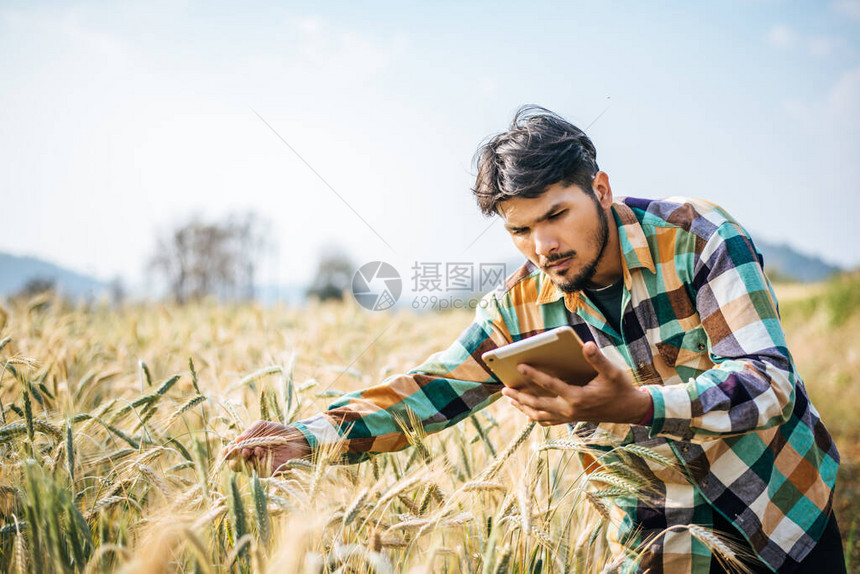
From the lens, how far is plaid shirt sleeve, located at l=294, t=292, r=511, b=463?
68.9 inches

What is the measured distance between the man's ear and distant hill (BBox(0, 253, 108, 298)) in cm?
359

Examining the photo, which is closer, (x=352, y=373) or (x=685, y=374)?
(x=685, y=374)

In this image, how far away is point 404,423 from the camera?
183 centimetres

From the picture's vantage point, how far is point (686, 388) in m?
1.31

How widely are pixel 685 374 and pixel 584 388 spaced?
2.02ft

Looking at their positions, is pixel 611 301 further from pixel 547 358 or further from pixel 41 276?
pixel 41 276

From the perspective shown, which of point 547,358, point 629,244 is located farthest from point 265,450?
point 629,244

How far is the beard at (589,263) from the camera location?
173 centimetres

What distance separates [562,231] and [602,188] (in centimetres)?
27

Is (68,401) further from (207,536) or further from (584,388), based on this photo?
(584,388)

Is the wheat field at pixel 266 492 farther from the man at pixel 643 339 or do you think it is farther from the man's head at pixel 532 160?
the man's head at pixel 532 160

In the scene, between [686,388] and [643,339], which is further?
[643,339]

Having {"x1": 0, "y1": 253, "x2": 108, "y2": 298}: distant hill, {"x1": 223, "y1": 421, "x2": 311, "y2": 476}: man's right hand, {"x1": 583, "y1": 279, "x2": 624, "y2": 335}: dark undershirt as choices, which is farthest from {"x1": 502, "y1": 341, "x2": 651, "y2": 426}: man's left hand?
{"x1": 0, "y1": 253, "x2": 108, "y2": 298}: distant hill

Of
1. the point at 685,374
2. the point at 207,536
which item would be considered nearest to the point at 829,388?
the point at 685,374
